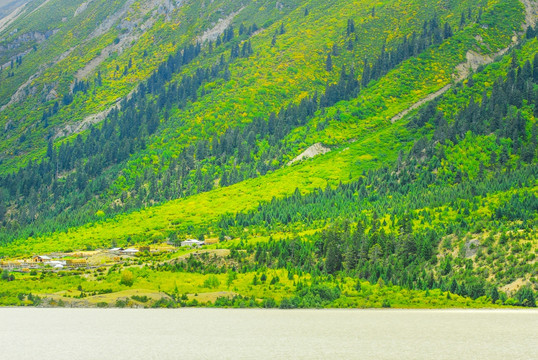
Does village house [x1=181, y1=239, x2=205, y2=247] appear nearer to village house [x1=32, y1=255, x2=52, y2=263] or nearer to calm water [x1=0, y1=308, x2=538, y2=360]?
village house [x1=32, y1=255, x2=52, y2=263]

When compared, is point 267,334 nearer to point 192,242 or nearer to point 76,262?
point 76,262

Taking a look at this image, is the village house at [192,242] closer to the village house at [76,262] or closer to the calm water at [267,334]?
the village house at [76,262]

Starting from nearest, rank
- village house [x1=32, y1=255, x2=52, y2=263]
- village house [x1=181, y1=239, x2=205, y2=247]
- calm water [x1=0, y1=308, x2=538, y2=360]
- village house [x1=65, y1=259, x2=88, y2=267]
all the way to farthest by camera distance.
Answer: calm water [x1=0, y1=308, x2=538, y2=360] < village house [x1=65, y1=259, x2=88, y2=267] < village house [x1=32, y1=255, x2=52, y2=263] < village house [x1=181, y1=239, x2=205, y2=247]

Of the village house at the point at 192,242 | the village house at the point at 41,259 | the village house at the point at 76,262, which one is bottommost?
the village house at the point at 192,242

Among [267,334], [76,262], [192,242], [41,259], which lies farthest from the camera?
[192,242]

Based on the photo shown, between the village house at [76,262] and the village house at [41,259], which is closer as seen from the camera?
the village house at [76,262]

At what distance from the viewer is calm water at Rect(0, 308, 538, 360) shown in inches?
2149

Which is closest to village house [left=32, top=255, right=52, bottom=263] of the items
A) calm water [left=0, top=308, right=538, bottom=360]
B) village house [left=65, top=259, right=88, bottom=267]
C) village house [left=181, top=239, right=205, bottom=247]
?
village house [left=65, top=259, right=88, bottom=267]

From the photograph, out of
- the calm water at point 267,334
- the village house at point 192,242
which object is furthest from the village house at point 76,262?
the calm water at point 267,334

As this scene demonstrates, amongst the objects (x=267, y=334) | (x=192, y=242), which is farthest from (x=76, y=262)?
(x=267, y=334)

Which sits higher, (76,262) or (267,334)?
(267,334)

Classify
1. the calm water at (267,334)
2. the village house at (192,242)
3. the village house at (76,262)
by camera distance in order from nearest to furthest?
the calm water at (267,334) < the village house at (76,262) < the village house at (192,242)

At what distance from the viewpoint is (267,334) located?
65.6 metres

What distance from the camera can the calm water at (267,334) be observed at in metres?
54.6
